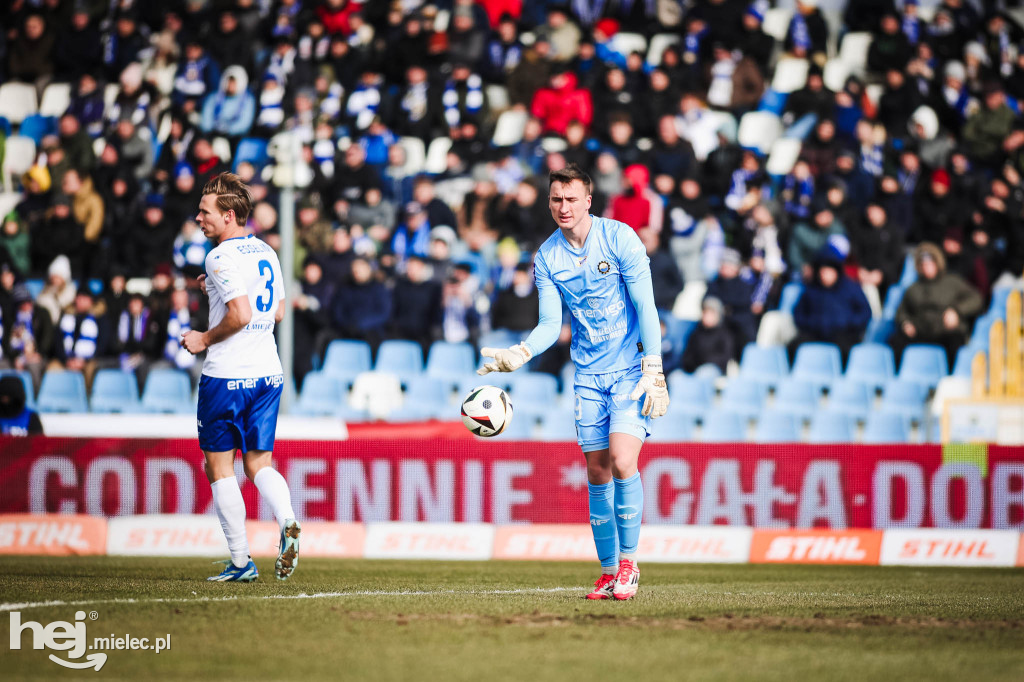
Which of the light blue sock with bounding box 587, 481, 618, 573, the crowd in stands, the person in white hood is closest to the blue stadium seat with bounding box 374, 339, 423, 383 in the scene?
the crowd in stands

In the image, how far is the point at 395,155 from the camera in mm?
17516

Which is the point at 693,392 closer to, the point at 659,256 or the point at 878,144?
the point at 659,256

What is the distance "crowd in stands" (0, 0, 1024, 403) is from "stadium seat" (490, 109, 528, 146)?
2.4 inches

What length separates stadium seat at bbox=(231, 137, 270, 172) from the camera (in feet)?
59.3

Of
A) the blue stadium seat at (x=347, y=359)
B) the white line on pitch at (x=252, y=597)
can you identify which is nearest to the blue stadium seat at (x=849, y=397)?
the blue stadium seat at (x=347, y=359)

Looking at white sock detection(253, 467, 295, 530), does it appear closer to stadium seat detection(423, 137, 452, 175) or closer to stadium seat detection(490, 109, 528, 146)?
stadium seat detection(423, 137, 452, 175)

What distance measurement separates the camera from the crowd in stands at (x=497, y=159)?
1584cm

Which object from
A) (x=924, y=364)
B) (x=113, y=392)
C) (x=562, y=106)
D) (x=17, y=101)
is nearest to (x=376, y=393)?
(x=113, y=392)

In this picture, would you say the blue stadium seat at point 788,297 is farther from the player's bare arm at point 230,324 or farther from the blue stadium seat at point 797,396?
the player's bare arm at point 230,324

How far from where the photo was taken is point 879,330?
52.7 feet

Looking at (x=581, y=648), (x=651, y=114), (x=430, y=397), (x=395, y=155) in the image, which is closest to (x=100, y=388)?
(x=430, y=397)

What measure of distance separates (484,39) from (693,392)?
750cm

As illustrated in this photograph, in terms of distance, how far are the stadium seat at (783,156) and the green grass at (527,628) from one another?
9.75 meters

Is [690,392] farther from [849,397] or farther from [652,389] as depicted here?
[652,389]
